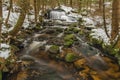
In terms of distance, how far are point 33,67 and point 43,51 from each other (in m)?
2.14

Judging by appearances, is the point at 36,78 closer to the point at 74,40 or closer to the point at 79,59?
the point at 79,59

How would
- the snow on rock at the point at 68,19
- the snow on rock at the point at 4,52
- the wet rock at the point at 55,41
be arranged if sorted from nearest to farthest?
the snow on rock at the point at 4,52 < the wet rock at the point at 55,41 < the snow on rock at the point at 68,19

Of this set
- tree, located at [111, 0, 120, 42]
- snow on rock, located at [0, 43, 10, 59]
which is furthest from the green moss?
tree, located at [111, 0, 120, 42]

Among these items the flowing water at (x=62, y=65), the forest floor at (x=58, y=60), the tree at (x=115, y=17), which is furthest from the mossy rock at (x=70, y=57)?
the tree at (x=115, y=17)

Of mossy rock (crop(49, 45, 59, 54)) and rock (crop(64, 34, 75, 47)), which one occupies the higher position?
rock (crop(64, 34, 75, 47))

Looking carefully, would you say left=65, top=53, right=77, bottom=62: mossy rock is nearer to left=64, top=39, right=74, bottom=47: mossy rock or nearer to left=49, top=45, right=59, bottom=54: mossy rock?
left=49, top=45, right=59, bottom=54: mossy rock

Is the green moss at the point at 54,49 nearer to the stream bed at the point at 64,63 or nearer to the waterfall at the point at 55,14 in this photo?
the stream bed at the point at 64,63

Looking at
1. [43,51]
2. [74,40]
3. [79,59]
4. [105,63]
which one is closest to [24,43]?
[43,51]

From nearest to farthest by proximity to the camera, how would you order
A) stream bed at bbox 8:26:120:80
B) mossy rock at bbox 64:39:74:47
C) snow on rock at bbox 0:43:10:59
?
stream bed at bbox 8:26:120:80 → snow on rock at bbox 0:43:10:59 → mossy rock at bbox 64:39:74:47

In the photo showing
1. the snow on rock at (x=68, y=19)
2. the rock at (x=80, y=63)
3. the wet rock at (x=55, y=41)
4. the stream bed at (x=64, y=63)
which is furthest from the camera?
the snow on rock at (x=68, y=19)

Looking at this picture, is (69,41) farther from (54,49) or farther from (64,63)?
(64,63)

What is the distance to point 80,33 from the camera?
1568cm

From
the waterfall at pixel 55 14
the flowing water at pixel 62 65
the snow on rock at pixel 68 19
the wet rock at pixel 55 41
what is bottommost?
the flowing water at pixel 62 65

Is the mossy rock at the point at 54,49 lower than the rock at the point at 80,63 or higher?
higher
